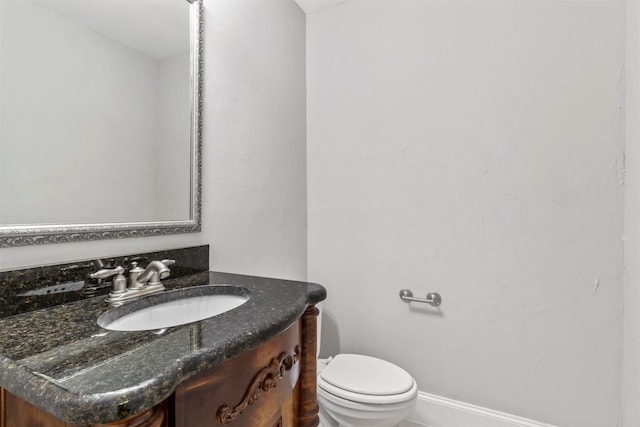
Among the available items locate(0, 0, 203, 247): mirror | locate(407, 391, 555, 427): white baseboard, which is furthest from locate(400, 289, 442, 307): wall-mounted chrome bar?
locate(0, 0, 203, 247): mirror

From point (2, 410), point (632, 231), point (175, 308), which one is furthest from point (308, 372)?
point (632, 231)

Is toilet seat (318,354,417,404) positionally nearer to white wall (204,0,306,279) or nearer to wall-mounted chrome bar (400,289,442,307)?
wall-mounted chrome bar (400,289,442,307)

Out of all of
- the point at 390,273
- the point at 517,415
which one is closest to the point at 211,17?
the point at 390,273

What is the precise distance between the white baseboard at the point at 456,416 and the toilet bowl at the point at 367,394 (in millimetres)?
408

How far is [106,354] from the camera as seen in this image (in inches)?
19.4

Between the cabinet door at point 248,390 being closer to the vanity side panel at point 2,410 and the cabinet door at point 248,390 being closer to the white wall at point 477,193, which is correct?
the vanity side panel at point 2,410

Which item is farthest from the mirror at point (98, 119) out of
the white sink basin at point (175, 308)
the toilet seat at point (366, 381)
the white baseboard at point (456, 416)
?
the white baseboard at point (456, 416)

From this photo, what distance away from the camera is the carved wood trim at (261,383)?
0.57 m

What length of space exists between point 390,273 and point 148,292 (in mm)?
1221

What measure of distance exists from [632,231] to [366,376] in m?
1.17

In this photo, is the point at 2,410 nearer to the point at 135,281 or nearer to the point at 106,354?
the point at 106,354

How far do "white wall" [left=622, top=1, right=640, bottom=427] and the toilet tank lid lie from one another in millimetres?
769

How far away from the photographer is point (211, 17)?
1.26 m

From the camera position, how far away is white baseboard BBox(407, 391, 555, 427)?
4.74ft
